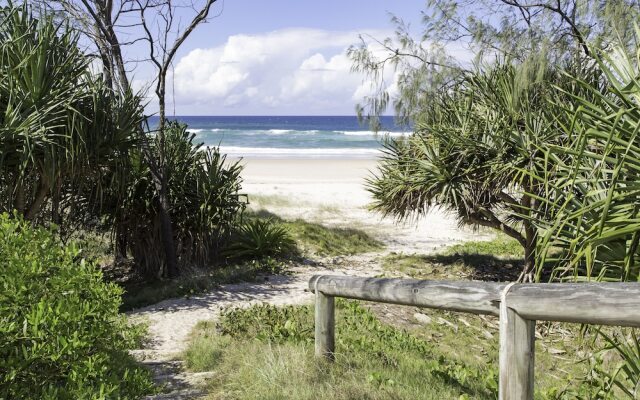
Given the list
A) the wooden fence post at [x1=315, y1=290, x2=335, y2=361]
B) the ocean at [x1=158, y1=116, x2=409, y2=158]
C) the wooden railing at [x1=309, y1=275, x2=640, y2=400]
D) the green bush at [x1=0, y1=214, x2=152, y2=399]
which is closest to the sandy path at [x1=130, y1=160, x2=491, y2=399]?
the wooden fence post at [x1=315, y1=290, x2=335, y2=361]

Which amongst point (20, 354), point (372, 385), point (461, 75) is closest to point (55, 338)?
point (20, 354)

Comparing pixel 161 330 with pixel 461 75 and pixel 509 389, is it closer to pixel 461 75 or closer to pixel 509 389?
pixel 509 389

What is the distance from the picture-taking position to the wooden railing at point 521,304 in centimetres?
287

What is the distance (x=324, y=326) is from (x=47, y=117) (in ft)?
18.3

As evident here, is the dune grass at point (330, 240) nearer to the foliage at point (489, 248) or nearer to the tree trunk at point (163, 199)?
the foliage at point (489, 248)

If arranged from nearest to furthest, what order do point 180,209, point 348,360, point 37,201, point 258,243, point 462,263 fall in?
point 348,360, point 37,201, point 180,209, point 258,243, point 462,263

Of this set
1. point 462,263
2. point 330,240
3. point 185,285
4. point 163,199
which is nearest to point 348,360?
point 185,285

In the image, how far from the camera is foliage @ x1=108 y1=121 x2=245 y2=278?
11570 mm

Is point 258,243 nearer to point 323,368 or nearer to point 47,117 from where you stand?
point 47,117

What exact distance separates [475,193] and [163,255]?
5912 mm

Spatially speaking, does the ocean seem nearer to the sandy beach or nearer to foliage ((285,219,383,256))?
the sandy beach

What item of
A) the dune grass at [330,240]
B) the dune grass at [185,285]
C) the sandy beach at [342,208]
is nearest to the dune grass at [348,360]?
the dune grass at [185,285]

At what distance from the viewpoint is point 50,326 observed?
10.7 ft

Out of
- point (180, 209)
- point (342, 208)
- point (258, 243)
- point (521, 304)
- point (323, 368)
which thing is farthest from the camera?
point (342, 208)
